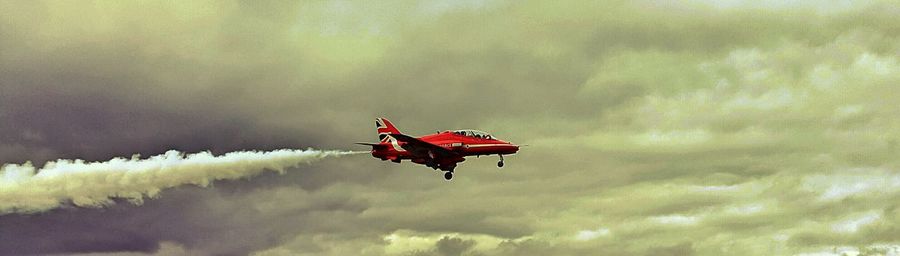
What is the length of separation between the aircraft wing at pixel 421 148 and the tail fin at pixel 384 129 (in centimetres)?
471

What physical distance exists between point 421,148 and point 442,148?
305 centimetres

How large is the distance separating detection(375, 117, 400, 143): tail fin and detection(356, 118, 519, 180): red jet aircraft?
1401mm

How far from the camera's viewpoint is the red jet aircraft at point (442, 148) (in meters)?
121

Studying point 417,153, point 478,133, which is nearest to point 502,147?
point 478,133

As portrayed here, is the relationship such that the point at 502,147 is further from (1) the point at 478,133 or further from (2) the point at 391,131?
(2) the point at 391,131

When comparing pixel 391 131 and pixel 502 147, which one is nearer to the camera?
pixel 502 147

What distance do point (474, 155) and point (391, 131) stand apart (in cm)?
1476

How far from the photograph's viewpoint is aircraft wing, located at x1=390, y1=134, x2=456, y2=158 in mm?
120000

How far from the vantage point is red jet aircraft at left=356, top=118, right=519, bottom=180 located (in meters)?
121

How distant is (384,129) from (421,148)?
11108mm

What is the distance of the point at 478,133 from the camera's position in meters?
122

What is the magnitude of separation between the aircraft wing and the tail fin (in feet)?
15.4

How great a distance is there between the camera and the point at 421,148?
122 m

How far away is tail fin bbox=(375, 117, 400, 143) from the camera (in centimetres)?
12875
